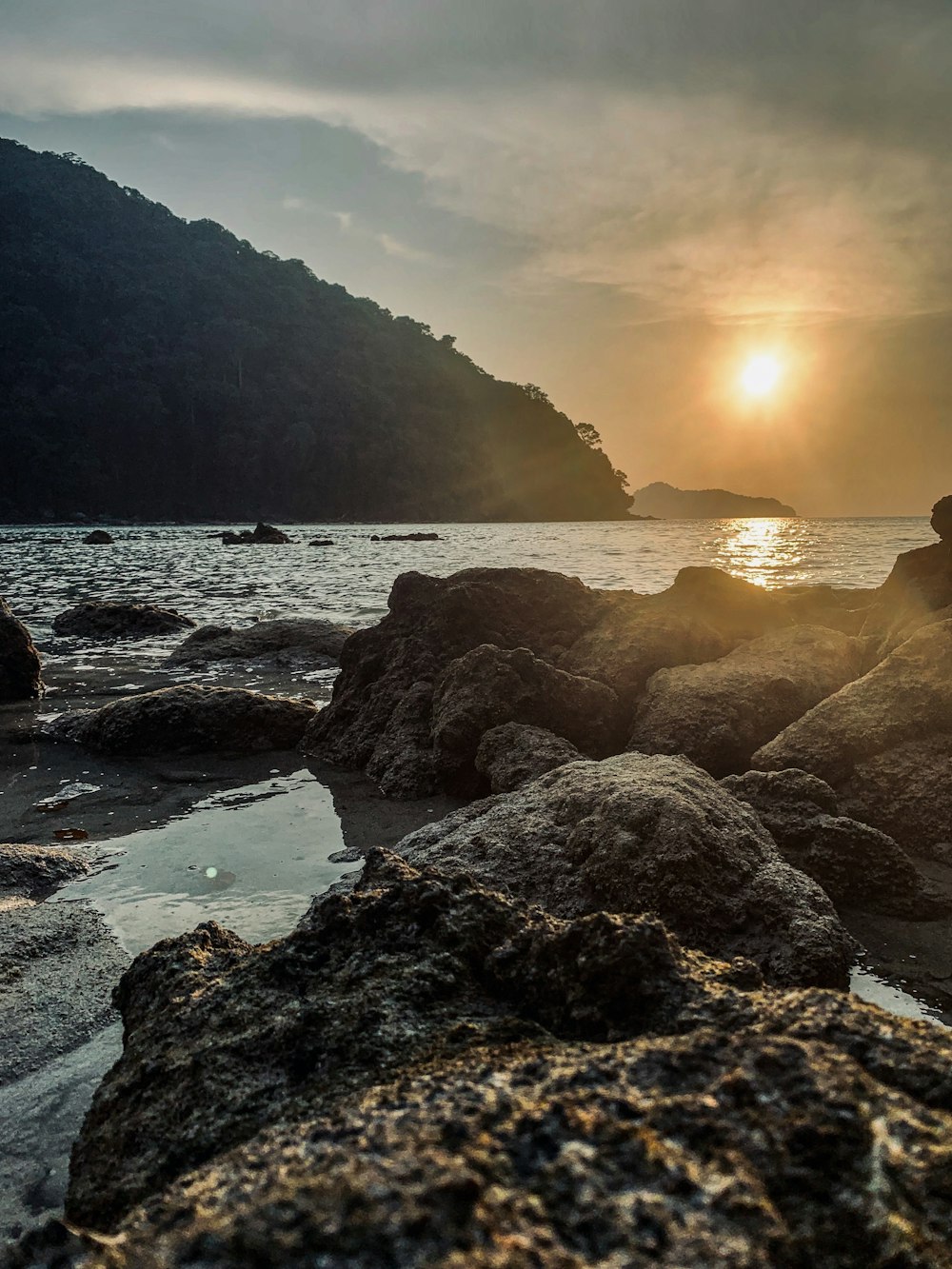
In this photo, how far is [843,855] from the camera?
13.7ft

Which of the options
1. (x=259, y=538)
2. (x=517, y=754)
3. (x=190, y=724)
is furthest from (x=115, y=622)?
(x=259, y=538)

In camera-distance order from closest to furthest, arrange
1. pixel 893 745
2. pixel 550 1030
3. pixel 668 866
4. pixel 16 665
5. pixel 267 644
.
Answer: pixel 550 1030
pixel 668 866
pixel 893 745
pixel 16 665
pixel 267 644

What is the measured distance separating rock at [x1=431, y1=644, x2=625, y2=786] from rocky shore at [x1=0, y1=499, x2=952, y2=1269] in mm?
260

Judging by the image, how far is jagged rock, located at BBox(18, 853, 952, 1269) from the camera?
3.51ft

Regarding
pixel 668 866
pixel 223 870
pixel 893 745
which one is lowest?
pixel 223 870

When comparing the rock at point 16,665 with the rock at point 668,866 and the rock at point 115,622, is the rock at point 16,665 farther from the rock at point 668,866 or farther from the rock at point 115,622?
the rock at point 668,866

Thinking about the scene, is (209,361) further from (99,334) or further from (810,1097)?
(810,1097)

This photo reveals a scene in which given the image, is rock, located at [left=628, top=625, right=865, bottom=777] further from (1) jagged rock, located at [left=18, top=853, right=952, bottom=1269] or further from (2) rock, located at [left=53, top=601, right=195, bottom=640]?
(2) rock, located at [left=53, top=601, right=195, bottom=640]

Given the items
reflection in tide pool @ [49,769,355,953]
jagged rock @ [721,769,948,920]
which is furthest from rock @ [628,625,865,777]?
reflection in tide pool @ [49,769,355,953]

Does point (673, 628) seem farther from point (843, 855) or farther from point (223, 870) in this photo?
point (223, 870)

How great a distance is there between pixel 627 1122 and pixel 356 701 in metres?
6.22

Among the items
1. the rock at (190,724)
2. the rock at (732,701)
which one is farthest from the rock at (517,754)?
the rock at (190,724)

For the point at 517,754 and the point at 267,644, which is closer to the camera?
the point at 517,754

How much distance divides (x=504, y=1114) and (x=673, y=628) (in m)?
6.17
